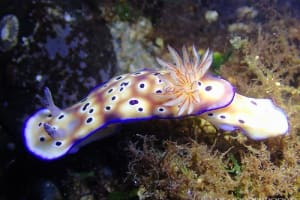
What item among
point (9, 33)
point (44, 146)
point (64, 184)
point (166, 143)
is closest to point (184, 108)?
point (166, 143)

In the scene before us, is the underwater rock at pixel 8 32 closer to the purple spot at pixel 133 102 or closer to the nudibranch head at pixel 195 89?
the purple spot at pixel 133 102

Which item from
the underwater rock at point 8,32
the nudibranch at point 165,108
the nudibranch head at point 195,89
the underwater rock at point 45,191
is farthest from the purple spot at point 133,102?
the underwater rock at point 8,32

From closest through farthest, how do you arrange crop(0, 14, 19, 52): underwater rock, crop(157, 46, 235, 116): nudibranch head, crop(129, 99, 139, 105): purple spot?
crop(157, 46, 235, 116): nudibranch head, crop(129, 99, 139, 105): purple spot, crop(0, 14, 19, 52): underwater rock

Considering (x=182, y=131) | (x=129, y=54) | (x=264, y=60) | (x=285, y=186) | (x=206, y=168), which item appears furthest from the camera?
(x=129, y=54)

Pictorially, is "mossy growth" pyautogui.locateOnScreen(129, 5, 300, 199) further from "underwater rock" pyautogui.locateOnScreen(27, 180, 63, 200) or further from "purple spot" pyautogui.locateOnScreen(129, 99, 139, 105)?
"underwater rock" pyautogui.locateOnScreen(27, 180, 63, 200)

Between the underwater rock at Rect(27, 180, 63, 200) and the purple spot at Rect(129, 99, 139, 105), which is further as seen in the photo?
the underwater rock at Rect(27, 180, 63, 200)

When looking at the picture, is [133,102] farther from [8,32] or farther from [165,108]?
[8,32]

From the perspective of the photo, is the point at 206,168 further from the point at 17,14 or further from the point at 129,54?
the point at 17,14

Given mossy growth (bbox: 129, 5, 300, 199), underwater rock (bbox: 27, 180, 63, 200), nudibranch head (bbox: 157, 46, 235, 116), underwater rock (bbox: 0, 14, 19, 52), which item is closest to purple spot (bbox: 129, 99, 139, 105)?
nudibranch head (bbox: 157, 46, 235, 116)

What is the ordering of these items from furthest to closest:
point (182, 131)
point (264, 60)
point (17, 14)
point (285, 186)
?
1. point (264, 60)
2. point (17, 14)
3. point (182, 131)
4. point (285, 186)
